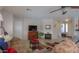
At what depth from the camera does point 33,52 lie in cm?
167

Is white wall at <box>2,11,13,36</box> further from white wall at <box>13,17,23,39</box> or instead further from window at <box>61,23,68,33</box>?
window at <box>61,23,68,33</box>

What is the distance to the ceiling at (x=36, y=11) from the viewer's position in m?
1.66

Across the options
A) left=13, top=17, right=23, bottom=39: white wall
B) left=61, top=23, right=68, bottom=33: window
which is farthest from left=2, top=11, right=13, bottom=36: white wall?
left=61, top=23, right=68, bottom=33: window

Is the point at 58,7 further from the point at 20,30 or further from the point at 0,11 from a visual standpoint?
the point at 0,11

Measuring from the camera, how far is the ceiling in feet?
5.43

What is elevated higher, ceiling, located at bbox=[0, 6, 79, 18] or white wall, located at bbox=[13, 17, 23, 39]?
ceiling, located at bbox=[0, 6, 79, 18]

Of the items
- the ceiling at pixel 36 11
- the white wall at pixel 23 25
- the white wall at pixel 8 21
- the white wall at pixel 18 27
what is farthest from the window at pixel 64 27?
the white wall at pixel 8 21

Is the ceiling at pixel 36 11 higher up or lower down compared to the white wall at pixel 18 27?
higher up

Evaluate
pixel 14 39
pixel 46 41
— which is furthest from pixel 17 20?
pixel 46 41

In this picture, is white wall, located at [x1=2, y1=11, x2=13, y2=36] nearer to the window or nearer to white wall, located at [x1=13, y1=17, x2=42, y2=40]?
white wall, located at [x1=13, y1=17, x2=42, y2=40]

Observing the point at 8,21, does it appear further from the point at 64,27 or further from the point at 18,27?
the point at 64,27

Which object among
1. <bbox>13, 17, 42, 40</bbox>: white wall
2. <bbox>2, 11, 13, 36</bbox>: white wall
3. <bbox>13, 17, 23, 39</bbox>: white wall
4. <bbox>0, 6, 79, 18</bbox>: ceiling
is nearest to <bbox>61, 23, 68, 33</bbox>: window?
<bbox>0, 6, 79, 18</bbox>: ceiling

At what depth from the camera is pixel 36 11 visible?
167cm

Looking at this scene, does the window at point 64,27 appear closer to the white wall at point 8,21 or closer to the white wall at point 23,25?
the white wall at point 23,25
